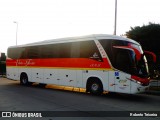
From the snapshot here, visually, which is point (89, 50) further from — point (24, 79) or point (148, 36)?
point (148, 36)

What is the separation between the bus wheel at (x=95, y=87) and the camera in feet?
45.7

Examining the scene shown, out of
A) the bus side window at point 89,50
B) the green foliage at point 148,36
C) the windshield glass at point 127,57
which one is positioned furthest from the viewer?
the green foliage at point 148,36

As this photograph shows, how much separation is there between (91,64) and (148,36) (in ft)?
75.4

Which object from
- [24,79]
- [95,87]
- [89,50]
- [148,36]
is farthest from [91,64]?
[148,36]

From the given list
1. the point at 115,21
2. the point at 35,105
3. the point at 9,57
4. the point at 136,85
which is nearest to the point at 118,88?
the point at 136,85

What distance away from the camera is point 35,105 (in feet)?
34.0

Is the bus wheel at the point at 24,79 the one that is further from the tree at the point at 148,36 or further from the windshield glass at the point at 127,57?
the tree at the point at 148,36

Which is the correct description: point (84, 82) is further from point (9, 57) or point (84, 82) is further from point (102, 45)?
point (9, 57)

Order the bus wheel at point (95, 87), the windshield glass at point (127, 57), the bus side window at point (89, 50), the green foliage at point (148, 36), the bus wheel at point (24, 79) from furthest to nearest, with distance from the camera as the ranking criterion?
the green foliage at point (148, 36), the bus wheel at point (24, 79), the bus side window at point (89, 50), the bus wheel at point (95, 87), the windshield glass at point (127, 57)

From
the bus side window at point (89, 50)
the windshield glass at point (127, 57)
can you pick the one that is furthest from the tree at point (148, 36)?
the windshield glass at point (127, 57)

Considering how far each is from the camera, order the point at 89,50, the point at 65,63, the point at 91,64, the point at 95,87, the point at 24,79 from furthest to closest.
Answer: the point at 24,79, the point at 65,63, the point at 89,50, the point at 91,64, the point at 95,87

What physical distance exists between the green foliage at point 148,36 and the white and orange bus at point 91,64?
2006 centimetres

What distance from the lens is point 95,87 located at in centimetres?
1414

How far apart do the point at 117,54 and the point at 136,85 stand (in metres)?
1.95
